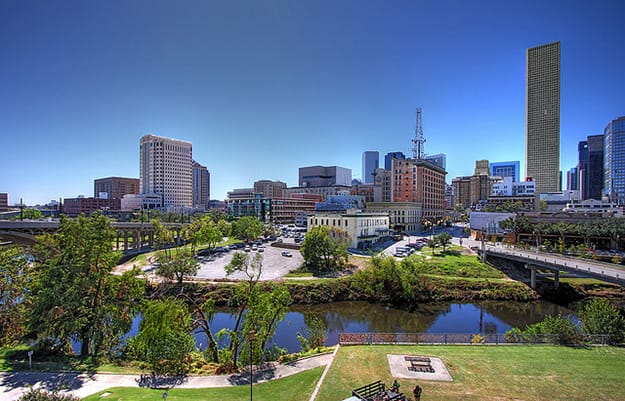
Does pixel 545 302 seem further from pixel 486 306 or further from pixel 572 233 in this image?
pixel 572 233

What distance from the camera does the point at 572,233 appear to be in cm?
6562

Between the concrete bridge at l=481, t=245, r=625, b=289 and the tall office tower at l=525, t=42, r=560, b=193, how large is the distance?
460 feet

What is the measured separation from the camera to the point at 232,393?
16.9 metres

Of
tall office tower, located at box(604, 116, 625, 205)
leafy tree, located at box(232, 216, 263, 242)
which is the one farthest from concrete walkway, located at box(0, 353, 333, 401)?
tall office tower, located at box(604, 116, 625, 205)

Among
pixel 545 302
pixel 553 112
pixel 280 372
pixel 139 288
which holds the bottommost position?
pixel 545 302

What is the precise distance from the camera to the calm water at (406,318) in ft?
114

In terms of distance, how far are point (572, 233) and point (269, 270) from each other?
206 feet

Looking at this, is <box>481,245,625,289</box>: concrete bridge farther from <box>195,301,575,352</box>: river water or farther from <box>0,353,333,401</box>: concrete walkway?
<box>0,353,333,401</box>: concrete walkway

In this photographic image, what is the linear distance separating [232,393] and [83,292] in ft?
47.7

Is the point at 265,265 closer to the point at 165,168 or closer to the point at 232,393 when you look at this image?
the point at 232,393

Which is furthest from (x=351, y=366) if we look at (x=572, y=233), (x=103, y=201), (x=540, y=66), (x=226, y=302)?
(x=540, y=66)

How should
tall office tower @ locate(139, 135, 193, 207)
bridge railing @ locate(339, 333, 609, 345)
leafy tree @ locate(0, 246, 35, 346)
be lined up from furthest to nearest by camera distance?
tall office tower @ locate(139, 135, 193, 207), leafy tree @ locate(0, 246, 35, 346), bridge railing @ locate(339, 333, 609, 345)

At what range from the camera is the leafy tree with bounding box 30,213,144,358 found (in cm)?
2103

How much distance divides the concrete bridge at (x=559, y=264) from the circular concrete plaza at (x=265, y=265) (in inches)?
1404
